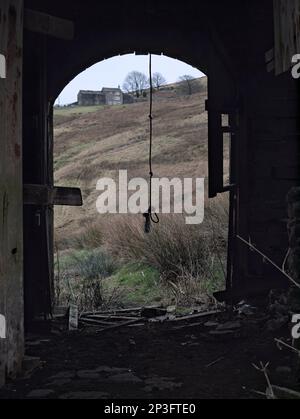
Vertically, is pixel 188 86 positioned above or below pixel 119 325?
above

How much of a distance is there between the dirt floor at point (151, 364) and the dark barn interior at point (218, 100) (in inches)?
36.3

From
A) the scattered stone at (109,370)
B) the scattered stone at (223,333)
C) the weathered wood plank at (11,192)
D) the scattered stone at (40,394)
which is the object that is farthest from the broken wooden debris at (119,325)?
the scattered stone at (40,394)

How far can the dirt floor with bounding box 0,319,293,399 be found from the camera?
402 cm

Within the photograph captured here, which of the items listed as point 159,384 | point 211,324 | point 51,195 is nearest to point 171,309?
point 211,324

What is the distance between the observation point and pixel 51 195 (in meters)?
5.40

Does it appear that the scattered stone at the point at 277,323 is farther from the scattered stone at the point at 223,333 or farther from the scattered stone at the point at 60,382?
the scattered stone at the point at 60,382

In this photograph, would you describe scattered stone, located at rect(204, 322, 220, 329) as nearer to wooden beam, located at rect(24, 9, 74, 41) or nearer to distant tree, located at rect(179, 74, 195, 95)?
wooden beam, located at rect(24, 9, 74, 41)

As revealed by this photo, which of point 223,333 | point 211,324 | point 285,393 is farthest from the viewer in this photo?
point 211,324

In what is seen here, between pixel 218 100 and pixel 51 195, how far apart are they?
2728 mm

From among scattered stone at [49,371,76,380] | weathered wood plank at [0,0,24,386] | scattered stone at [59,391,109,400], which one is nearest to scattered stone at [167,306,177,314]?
scattered stone at [49,371,76,380]

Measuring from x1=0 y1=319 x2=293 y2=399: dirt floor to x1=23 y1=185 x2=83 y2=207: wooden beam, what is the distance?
134 cm

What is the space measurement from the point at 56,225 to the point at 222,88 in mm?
19995

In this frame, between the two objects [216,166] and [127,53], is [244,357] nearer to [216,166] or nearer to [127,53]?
[216,166]

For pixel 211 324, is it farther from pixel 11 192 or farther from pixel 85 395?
pixel 11 192
